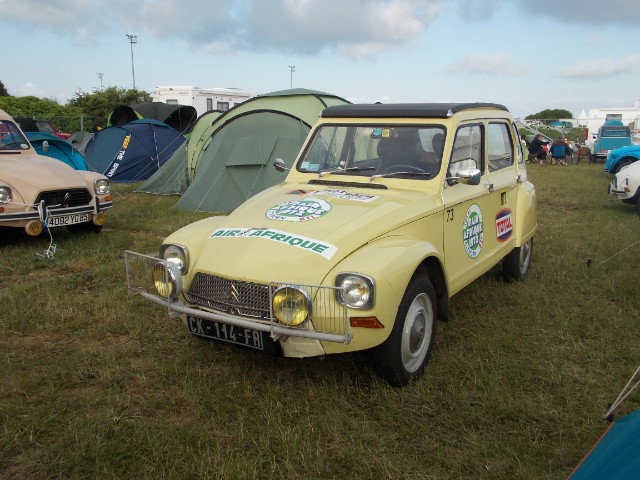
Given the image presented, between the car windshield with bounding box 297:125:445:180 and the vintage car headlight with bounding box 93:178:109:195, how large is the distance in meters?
4.14

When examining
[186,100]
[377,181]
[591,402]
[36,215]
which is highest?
[186,100]

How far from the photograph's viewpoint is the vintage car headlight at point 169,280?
11.5 ft

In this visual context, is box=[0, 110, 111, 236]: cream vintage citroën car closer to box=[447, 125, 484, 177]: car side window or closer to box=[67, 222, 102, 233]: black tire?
box=[67, 222, 102, 233]: black tire

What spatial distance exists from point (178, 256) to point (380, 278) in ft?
4.70

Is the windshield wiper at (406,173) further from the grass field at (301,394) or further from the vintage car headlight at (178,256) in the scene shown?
the vintage car headlight at (178,256)

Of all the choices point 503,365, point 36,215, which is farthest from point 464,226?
point 36,215

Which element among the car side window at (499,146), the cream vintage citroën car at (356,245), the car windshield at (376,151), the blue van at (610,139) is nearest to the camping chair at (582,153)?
the blue van at (610,139)

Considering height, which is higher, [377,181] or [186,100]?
[186,100]

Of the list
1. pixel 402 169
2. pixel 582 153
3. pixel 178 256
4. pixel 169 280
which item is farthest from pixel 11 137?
pixel 582 153

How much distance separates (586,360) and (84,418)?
3.50 m

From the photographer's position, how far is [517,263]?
5.86 m

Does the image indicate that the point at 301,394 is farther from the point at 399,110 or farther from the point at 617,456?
the point at 399,110

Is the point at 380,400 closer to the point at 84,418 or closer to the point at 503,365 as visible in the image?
the point at 503,365

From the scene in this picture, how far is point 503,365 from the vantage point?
402 cm
